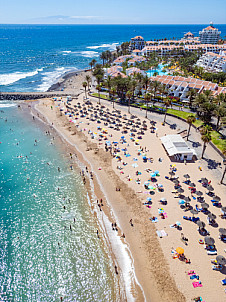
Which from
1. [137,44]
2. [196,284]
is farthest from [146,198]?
[137,44]

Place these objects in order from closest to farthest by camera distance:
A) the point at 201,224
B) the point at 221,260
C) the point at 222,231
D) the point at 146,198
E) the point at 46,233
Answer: the point at 221,260 → the point at 222,231 → the point at 201,224 → the point at 46,233 → the point at 146,198

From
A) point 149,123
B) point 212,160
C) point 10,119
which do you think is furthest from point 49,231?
point 10,119

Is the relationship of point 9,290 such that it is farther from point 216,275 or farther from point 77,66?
point 77,66

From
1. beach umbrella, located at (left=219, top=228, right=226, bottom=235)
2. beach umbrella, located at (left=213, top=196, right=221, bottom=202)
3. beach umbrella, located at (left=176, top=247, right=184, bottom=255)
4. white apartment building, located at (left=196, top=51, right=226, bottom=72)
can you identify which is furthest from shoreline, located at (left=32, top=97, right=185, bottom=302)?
white apartment building, located at (left=196, top=51, right=226, bottom=72)

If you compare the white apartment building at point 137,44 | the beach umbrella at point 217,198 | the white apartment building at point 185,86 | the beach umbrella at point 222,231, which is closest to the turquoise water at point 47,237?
the beach umbrella at point 222,231

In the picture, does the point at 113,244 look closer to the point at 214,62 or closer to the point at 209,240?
the point at 209,240
